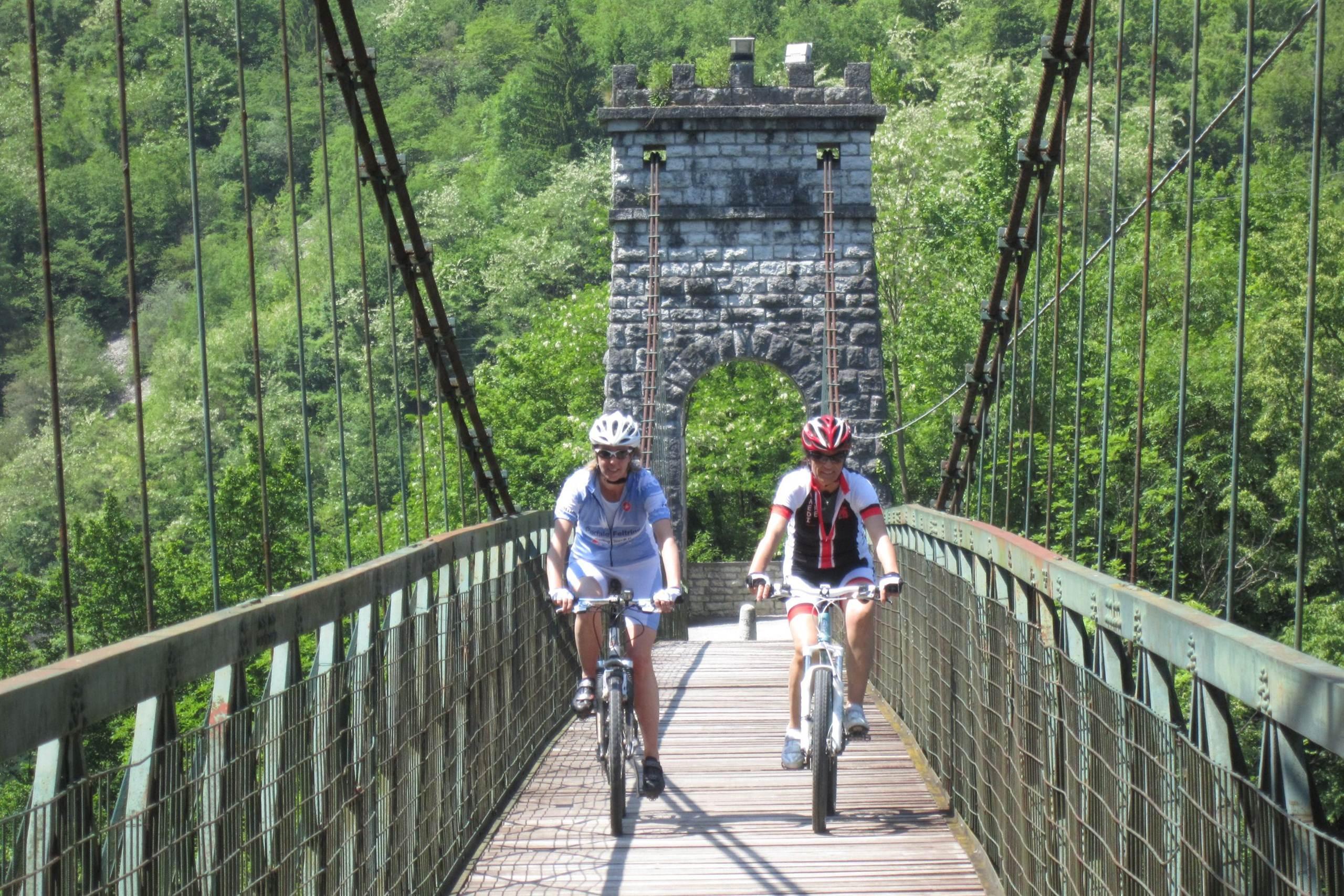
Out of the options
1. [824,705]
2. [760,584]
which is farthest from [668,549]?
[824,705]

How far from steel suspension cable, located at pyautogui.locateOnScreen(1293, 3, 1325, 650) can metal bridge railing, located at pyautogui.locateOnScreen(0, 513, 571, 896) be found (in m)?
1.43

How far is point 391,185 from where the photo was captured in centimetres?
623

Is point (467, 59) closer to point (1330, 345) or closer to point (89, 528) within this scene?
point (89, 528)

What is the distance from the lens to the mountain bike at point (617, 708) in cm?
449

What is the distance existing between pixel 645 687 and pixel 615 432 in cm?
70

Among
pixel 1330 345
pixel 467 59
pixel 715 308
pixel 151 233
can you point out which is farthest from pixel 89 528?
pixel 467 59

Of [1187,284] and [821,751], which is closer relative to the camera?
[1187,284]

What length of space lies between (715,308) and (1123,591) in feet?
41.6

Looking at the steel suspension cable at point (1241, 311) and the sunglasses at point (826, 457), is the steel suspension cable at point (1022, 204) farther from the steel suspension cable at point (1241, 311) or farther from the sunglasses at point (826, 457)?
the steel suspension cable at point (1241, 311)

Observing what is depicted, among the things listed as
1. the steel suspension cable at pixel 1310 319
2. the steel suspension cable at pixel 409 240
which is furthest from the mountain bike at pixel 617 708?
the steel suspension cable at pixel 1310 319

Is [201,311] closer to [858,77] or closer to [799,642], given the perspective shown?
[799,642]

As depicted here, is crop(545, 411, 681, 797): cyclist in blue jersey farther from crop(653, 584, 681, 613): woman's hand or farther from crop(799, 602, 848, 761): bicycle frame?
crop(799, 602, 848, 761): bicycle frame

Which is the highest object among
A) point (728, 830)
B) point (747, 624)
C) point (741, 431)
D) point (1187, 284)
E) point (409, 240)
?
point (409, 240)

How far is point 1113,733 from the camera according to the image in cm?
271
